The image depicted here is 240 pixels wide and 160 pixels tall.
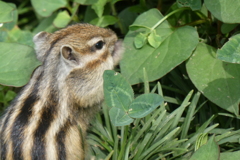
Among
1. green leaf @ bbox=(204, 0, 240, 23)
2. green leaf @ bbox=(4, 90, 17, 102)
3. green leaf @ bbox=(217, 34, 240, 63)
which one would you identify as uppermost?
green leaf @ bbox=(204, 0, 240, 23)

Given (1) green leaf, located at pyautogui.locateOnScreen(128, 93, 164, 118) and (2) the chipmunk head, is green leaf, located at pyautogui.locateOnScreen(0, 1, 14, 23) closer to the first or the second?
(2) the chipmunk head

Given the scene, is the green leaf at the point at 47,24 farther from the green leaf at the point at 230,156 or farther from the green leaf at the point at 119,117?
the green leaf at the point at 230,156

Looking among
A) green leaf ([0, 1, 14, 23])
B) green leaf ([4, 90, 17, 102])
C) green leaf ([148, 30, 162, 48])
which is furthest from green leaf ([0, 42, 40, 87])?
green leaf ([148, 30, 162, 48])

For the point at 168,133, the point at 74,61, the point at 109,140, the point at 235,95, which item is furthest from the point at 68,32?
the point at 235,95

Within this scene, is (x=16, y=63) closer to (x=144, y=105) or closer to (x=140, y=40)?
(x=140, y=40)

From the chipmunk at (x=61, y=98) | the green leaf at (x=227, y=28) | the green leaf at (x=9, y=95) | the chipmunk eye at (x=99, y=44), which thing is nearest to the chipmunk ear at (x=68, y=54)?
the chipmunk at (x=61, y=98)

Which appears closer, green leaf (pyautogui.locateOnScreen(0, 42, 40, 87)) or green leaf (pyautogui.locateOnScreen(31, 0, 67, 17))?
green leaf (pyautogui.locateOnScreen(0, 42, 40, 87))

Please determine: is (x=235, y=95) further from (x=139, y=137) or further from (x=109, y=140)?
(x=109, y=140)
